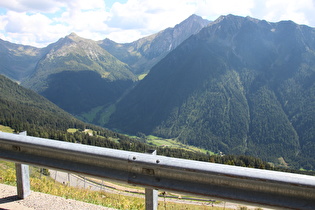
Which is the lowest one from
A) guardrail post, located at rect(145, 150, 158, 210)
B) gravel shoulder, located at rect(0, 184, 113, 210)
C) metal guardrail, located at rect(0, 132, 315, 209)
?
gravel shoulder, located at rect(0, 184, 113, 210)

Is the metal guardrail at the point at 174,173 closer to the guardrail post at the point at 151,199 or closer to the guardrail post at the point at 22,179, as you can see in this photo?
the guardrail post at the point at 151,199

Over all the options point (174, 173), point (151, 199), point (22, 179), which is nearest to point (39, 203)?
point (22, 179)

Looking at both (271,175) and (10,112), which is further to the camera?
(10,112)

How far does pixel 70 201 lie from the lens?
22.3 ft

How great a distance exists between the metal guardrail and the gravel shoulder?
3.59 ft

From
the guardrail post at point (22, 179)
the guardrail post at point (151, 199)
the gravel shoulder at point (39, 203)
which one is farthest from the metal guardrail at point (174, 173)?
the gravel shoulder at point (39, 203)

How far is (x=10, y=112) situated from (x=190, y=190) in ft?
582

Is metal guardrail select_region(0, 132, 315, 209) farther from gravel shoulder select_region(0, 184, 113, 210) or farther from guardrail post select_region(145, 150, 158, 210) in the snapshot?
gravel shoulder select_region(0, 184, 113, 210)

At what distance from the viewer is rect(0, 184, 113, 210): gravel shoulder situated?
6.35 meters

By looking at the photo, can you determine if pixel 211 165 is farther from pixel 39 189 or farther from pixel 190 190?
pixel 39 189

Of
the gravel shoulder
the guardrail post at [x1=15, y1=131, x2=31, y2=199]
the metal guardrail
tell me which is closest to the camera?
the metal guardrail

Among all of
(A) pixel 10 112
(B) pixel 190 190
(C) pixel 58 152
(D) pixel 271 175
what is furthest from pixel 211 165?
(A) pixel 10 112

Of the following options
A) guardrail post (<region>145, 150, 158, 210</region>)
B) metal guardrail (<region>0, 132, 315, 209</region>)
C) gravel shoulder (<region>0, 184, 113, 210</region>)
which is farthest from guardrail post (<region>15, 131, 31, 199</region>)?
guardrail post (<region>145, 150, 158, 210</region>)

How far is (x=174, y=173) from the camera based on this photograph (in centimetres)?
496
